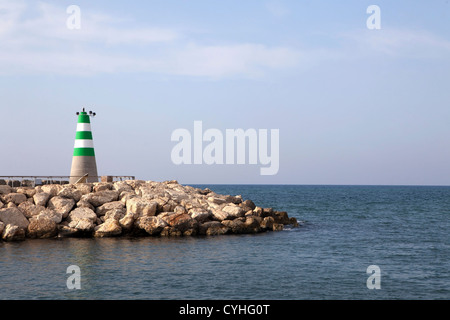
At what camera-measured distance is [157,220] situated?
28922mm

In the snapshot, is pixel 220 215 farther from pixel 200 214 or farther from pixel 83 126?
pixel 83 126

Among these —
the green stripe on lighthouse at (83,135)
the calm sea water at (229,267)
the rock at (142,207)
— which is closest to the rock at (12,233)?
Answer: the calm sea water at (229,267)

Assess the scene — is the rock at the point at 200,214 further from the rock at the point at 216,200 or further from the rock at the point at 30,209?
the rock at the point at 30,209

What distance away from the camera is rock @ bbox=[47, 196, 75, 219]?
2897 cm

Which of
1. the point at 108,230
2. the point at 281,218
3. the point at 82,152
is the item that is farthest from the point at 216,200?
the point at 82,152

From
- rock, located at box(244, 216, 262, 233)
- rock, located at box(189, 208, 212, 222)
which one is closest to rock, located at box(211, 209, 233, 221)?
rock, located at box(189, 208, 212, 222)

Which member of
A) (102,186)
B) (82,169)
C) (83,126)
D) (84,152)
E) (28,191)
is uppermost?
(83,126)

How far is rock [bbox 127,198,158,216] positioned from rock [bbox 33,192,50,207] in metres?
5.06

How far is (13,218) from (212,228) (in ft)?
38.1

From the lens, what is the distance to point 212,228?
3027 centimetres

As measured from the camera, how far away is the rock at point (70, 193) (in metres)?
30.5

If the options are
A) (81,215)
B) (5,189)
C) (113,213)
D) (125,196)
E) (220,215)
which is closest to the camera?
(81,215)
